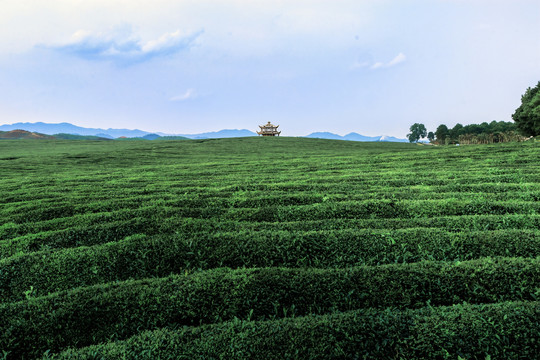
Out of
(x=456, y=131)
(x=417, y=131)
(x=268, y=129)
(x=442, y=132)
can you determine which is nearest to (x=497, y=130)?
(x=456, y=131)

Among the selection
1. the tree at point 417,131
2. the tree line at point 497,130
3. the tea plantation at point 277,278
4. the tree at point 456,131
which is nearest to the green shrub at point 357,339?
the tea plantation at point 277,278

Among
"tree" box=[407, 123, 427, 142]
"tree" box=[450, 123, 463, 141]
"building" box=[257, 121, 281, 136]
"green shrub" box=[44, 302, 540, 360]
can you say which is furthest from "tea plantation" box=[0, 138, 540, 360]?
"tree" box=[407, 123, 427, 142]

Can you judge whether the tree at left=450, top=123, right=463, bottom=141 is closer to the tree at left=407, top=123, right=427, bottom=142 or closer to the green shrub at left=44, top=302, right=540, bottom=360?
the tree at left=407, top=123, right=427, bottom=142

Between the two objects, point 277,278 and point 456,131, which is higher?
point 456,131

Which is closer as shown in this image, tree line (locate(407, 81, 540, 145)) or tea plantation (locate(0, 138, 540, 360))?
tea plantation (locate(0, 138, 540, 360))

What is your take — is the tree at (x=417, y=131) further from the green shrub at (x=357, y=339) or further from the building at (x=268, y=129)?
the green shrub at (x=357, y=339)

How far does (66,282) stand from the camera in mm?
5707

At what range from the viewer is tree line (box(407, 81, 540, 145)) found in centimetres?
4403

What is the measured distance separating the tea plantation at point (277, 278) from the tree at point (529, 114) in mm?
42375

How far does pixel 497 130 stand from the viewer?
257 ft

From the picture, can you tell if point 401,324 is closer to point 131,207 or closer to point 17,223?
point 131,207

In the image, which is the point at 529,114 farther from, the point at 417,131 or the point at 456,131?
the point at 417,131

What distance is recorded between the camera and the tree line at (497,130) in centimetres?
4403

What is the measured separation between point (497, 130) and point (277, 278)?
309 feet
